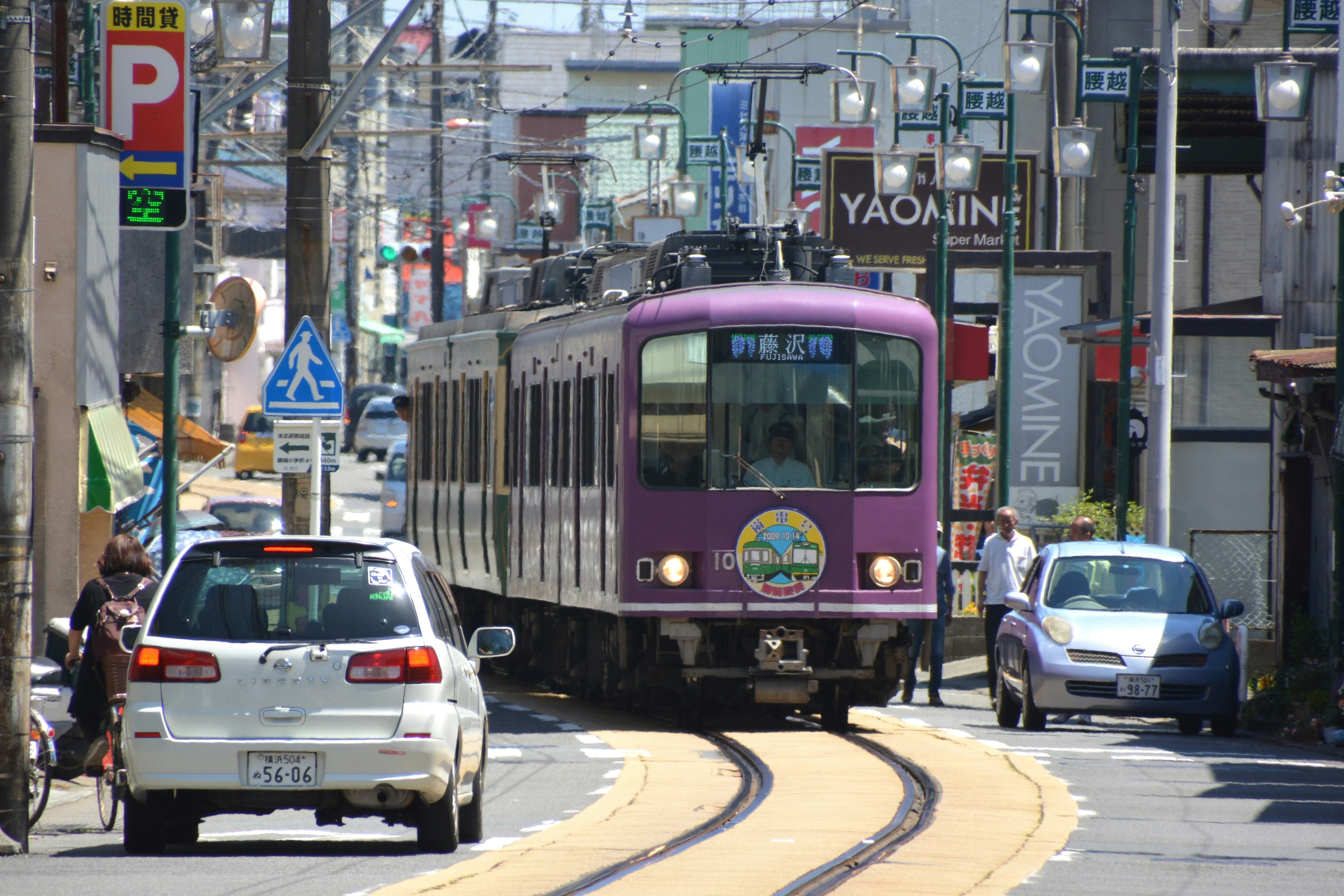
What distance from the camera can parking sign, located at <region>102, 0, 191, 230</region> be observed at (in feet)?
57.4

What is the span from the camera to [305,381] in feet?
60.4

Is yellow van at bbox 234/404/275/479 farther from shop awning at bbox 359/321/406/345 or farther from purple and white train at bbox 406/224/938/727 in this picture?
purple and white train at bbox 406/224/938/727

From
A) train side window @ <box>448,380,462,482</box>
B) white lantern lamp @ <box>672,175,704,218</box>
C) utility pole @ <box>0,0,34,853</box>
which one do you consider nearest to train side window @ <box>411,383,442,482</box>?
train side window @ <box>448,380,462,482</box>

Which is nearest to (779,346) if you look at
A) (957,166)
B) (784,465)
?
(784,465)

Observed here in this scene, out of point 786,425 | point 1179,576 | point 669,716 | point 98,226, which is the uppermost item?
point 98,226

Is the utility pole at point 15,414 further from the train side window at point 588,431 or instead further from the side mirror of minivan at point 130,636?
the train side window at point 588,431

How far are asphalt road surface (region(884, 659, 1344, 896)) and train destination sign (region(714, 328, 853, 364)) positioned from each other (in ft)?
9.70

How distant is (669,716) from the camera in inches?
738

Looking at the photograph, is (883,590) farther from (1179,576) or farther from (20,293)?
(20,293)

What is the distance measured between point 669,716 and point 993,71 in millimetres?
46526

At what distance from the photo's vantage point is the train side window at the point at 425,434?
24.8 metres

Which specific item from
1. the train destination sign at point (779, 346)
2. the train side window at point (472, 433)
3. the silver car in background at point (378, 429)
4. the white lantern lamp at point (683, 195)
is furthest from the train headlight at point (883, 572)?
the silver car in background at point (378, 429)

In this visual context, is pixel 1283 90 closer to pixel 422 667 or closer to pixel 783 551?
pixel 783 551

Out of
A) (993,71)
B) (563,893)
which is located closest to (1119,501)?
(563,893)
